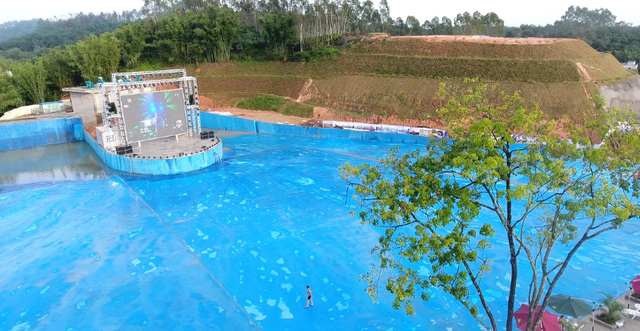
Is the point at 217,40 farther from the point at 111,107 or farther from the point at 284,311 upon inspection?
the point at 284,311

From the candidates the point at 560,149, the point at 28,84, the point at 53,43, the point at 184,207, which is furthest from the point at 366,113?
the point at 53,43

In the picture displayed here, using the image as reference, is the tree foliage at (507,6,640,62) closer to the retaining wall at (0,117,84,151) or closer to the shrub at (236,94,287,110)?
the shrub at (236,94,287,110)

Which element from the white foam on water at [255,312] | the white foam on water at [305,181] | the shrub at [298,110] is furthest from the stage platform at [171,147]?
the white foam on water at [255,312]

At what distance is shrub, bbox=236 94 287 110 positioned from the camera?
45.0m

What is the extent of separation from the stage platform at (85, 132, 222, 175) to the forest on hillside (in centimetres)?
2198

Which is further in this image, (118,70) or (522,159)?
(118,70)

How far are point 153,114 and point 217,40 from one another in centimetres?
2763

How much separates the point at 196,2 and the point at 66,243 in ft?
211

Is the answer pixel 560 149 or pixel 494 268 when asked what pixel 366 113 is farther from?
pixel 560 149

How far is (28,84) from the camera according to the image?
150 ft

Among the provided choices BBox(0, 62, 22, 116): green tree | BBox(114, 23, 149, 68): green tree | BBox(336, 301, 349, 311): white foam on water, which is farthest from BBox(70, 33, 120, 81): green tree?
BBox(336, 301, 349, 311): white foam on water

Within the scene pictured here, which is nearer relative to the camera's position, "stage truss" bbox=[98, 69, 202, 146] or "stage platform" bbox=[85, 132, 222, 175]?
"stage platform" bbox=[85, 132, 222, 175]

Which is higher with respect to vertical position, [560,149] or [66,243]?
[560,149]

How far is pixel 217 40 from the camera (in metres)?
53.6
